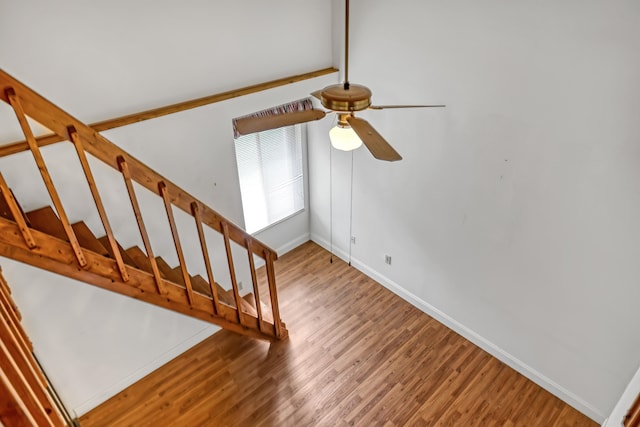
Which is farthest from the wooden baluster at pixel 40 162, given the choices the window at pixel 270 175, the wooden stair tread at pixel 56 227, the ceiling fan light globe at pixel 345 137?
the window at pixel 270 175

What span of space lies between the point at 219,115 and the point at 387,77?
5.66ft

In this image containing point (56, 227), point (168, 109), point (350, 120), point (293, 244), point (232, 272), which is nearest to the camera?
point (350, 120)

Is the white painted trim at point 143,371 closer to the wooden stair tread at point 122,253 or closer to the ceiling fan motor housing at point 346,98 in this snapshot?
the wooden stair tread at point 122,253

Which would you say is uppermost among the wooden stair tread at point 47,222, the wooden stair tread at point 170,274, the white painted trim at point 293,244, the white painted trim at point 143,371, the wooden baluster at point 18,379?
the wooden baluster at point 18,379

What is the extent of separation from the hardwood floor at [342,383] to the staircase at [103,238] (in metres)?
0.56

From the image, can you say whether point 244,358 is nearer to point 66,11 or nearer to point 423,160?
point 423,160

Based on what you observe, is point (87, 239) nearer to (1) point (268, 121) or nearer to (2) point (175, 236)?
(2) point (175, 236)

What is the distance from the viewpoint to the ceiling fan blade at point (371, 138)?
2121 millimetres

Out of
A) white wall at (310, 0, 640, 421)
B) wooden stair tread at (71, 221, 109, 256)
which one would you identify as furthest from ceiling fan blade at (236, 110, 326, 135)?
white wall at (310, 0, 640, 421)

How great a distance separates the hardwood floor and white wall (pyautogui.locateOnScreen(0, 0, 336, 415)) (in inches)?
13.2

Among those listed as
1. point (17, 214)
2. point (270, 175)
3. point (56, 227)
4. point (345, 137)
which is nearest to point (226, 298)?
point (56, 227)

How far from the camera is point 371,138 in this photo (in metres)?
2.14

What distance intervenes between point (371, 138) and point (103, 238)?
2473 mm

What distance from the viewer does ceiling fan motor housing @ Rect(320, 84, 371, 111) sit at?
204cm
